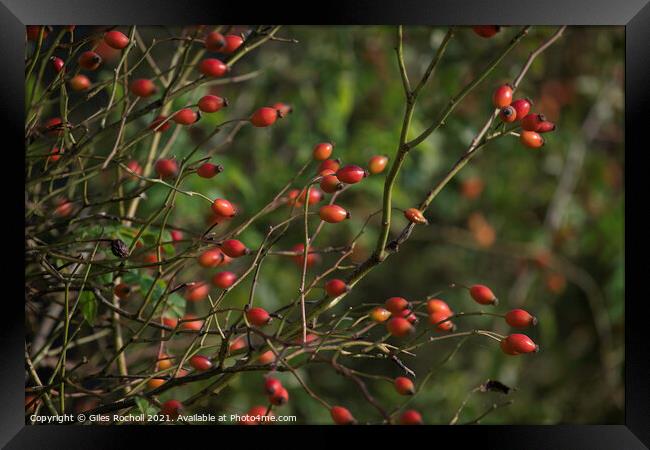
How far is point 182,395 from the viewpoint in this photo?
2.07m

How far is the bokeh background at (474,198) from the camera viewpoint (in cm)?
220

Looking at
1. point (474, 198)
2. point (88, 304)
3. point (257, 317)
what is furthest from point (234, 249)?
point (474, 198)

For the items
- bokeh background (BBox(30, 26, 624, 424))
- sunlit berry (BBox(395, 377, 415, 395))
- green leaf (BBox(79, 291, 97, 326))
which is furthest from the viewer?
bokeh background (BBox(30, 26, 624, 424))

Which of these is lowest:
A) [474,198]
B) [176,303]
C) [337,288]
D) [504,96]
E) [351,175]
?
[474,198]

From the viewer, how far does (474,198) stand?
108 inches

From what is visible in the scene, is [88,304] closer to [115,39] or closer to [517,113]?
[115,39]

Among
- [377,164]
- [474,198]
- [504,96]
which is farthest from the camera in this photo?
[474,198]

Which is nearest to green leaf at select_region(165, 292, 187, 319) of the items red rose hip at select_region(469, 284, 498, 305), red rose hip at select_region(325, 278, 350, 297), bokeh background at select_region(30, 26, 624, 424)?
red rose hip at select_region(325, 278, 350, 297)

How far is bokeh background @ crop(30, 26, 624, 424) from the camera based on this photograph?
2.20 m

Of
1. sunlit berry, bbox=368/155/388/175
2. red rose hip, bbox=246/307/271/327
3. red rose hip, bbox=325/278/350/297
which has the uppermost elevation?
sunlit berry, bbox=368/155/388/175

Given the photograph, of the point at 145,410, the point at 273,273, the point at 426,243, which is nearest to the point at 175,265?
the point at 145,410

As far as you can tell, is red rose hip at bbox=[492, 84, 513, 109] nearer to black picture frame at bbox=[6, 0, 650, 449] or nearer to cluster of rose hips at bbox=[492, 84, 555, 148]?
cluster of rose hips at bbox=[492, 84, 555, 148]

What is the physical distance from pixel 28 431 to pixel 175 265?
293mm

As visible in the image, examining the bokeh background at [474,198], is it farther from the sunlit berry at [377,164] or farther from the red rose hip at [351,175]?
the red rose hip at [351,175]
